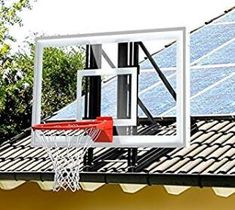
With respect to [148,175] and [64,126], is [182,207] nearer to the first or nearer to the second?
[148,175]

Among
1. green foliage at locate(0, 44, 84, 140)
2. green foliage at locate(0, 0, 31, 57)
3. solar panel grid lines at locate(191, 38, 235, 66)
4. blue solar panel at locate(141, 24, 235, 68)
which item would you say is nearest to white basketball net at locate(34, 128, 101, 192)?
blue solar panel at locate(141, 24, 235, 68)

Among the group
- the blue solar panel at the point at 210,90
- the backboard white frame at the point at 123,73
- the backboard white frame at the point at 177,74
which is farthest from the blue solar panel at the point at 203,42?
the backboard white frame at the point at 177,74

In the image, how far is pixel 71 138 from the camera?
7578 millimetres

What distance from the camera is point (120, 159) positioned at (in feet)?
26.2

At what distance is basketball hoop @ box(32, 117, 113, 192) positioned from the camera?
7395 millimetres

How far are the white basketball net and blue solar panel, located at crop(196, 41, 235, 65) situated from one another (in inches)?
90.3

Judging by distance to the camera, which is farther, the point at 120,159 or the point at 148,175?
the point at 120,159

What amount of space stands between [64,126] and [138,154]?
0.97 meters

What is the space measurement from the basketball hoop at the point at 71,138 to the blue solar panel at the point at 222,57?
2.24 m

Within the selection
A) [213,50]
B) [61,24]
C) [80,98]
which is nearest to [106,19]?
[61,24]

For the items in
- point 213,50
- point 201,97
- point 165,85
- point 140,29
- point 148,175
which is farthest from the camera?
point 213,50

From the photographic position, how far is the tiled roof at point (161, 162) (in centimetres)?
704

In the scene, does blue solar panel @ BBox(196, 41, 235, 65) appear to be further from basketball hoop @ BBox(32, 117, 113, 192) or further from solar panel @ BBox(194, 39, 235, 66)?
basketball hoop @ BBox(32, 117, 113, 192)

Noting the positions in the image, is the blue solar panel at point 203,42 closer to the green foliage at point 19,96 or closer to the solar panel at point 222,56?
the solar panel at point 222,56
